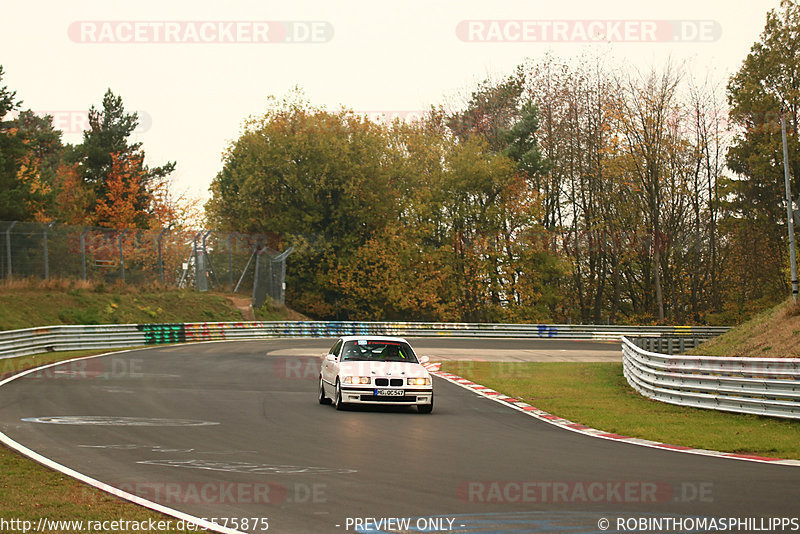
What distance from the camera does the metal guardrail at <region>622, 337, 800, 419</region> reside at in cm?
1606

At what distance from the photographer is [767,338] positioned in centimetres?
2320

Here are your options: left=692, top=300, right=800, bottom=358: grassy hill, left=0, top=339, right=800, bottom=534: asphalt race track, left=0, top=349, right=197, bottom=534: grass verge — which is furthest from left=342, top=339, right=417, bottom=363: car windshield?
left=692, top=300, right=800, bottom=358: grassy hill

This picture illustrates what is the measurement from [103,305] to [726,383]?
32.0 metres

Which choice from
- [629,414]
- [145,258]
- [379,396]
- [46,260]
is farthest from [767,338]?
[145,258]

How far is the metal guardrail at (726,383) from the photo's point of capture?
16.1 meters

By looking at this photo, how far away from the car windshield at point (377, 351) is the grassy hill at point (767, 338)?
903 centimetres

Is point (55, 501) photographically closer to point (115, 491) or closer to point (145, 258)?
point (115, 491)

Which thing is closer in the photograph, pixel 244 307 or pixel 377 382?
pixel 377 382

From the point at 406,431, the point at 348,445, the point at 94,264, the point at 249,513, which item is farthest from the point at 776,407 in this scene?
the point at 94,264

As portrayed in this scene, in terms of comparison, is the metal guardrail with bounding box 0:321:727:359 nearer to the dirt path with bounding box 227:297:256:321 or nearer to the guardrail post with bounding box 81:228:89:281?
the dirt path with bounding box 227:297:256:321

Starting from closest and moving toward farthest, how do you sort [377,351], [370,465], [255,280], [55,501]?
[55,501], [370,465], [377,351], [255,280]

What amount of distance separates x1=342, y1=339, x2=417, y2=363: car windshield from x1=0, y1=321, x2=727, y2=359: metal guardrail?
15800 millimetres

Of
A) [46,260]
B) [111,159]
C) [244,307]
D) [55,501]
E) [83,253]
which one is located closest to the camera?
[55,501]

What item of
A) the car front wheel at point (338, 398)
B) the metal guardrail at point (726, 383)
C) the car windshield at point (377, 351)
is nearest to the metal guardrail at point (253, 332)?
the car windshield at point (377, 351)
